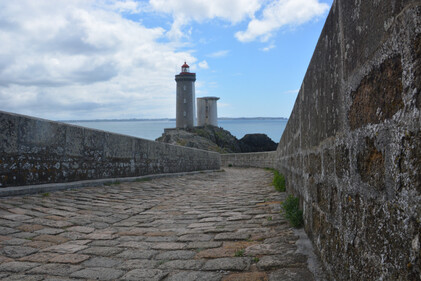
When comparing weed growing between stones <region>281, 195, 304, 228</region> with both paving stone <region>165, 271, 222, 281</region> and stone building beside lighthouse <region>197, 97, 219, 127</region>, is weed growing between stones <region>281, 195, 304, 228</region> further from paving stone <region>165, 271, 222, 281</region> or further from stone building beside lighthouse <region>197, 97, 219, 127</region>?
stone building beside lighthouse <region>197, 97, 219, 127</region>

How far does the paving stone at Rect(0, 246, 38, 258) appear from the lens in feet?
10.0

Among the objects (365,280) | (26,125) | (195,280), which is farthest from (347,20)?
(26,125)

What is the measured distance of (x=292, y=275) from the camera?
2480 millimetres

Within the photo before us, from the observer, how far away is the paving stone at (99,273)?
8.75 ft

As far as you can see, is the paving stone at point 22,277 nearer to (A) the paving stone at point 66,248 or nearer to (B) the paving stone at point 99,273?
(B) the paving stone at point 99,273

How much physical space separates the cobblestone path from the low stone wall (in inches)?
484

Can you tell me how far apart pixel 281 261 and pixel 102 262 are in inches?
59.8

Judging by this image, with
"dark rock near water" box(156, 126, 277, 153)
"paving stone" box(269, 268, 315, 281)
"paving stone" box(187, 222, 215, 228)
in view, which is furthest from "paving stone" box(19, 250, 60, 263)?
"dark rock near water" box(156, 126, 277, 153)

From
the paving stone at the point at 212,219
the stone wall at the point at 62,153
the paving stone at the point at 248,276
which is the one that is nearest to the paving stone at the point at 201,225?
the paving stone at the point at 212,219

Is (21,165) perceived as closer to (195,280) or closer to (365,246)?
(195,280)

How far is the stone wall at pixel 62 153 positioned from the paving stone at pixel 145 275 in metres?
3.18

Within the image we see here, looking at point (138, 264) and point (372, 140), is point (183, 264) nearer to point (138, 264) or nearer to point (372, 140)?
point (138, 264)

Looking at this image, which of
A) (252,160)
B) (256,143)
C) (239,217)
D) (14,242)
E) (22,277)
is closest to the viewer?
(22,277)

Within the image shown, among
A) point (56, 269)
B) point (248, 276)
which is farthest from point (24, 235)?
point (248, 276)
